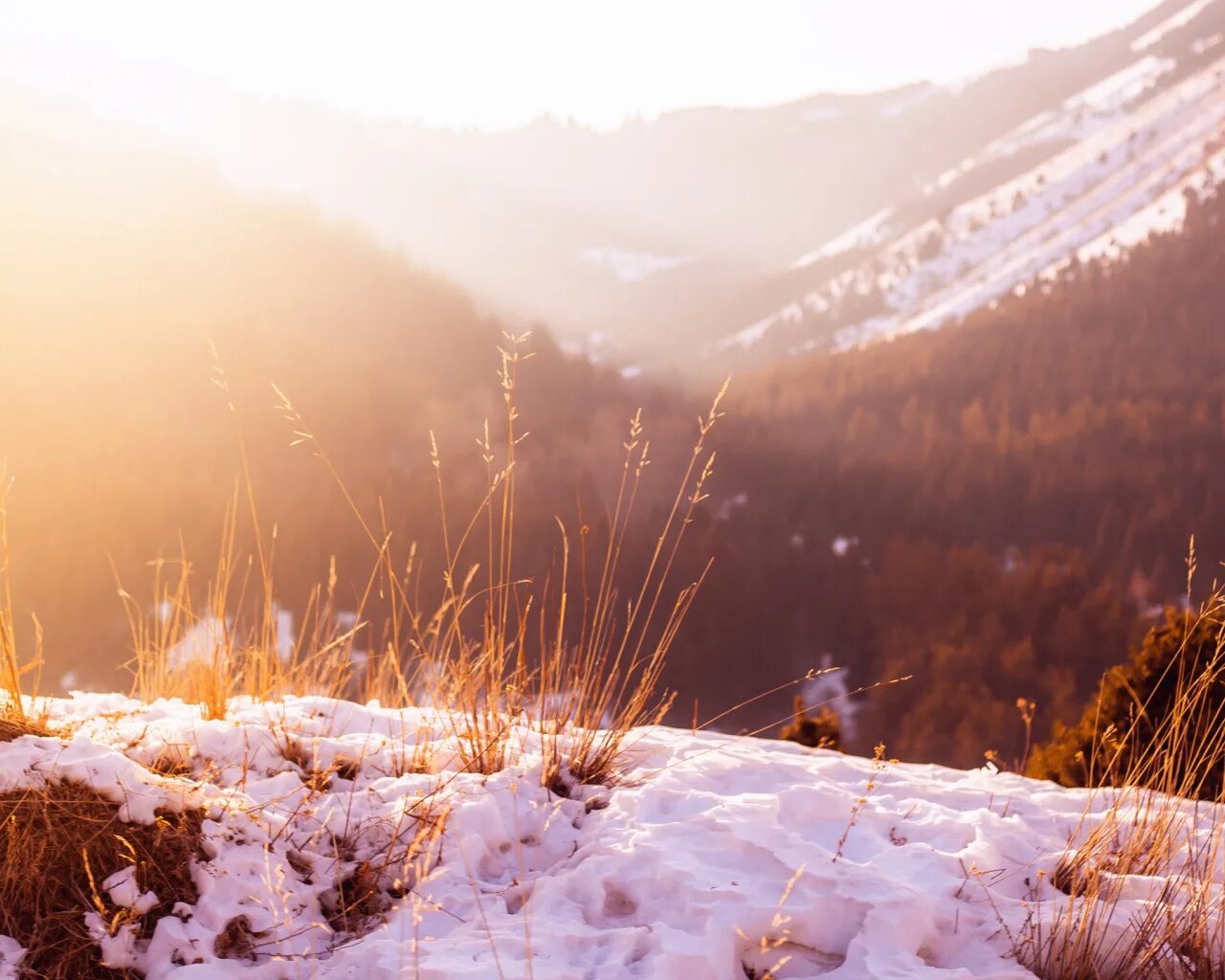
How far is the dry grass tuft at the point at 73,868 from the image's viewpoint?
5.67 ft

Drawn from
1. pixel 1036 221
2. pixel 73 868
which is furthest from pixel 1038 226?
pixel 73 868

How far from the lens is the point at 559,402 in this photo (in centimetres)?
8125

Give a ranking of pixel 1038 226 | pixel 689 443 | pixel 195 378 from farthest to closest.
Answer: pixel 1038 226 → pixel 195 378 → pixel 689 443

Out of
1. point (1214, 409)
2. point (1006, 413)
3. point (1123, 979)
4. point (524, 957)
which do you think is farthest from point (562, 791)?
point (1214, 409)

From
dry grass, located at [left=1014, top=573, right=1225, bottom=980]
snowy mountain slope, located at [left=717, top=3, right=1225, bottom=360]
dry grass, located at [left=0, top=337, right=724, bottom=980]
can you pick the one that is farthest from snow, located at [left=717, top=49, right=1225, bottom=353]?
dry grass, located at [left=1014, top=573, right=1225, bottom=980]

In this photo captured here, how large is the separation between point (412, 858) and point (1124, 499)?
79.0 metres

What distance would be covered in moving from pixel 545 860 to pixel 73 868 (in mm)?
1111

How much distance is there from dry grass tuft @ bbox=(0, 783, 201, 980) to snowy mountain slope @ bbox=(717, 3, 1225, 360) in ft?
402

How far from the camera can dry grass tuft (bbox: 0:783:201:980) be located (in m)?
1.73

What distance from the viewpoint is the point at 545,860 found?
7.34ft

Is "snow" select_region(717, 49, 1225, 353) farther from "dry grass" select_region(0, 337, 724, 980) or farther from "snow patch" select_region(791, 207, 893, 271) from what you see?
"dry grass" select_region(0, 337, 724, 980)

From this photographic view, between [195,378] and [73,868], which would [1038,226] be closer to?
[195,378]

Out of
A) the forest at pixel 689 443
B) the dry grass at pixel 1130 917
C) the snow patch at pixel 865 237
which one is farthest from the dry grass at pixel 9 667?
the snow patch at pixel 865 237

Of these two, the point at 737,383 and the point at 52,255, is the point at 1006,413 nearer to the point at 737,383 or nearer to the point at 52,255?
the point at 737,383
